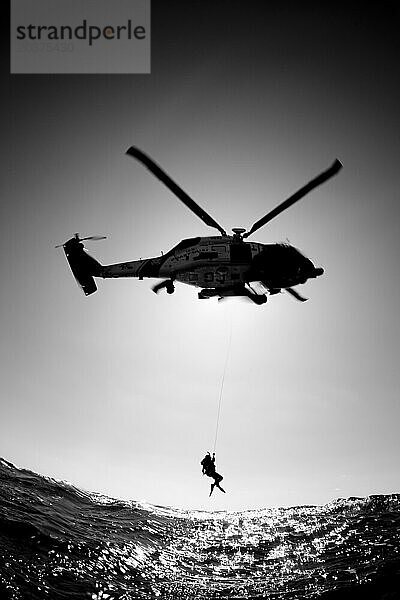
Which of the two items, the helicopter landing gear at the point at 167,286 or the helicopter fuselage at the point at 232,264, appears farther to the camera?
the helicopter landing gear at the point at 167,286

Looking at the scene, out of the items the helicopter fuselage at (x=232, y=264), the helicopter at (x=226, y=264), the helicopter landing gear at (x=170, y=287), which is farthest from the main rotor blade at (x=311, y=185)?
the helicopter landing gear at (x=170, y=287)

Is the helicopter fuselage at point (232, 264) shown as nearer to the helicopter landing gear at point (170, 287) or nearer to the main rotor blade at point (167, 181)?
the helicopter landing gear at point (170, 287)

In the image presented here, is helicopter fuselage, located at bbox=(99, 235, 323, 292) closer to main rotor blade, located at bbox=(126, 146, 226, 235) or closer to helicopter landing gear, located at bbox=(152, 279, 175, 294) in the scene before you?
helicopter landing gear, located at bbox=(152, 279, 175, 294)

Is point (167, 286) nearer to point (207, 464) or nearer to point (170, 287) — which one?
point (170, 287)

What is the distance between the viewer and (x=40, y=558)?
19766 mm

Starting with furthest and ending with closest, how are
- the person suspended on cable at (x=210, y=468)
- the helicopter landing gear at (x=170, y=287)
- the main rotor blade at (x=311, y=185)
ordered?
1. the person suspended on cable at (x=210, y=468)
2. the helicopter landing gear at (x=170, y=287)
3. the main rotor blade at (x=311, y=185)

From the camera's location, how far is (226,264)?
17.8 meters

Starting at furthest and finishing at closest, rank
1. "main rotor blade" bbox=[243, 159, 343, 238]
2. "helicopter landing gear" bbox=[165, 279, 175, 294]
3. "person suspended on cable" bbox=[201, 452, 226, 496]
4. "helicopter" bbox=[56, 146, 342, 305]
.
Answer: "person suspended on cable" bbox=[201, 452, 226, 496]
"helicopter landing gear" bbox=[165, 279, 175, 294]
"helicopter" bbox=[56, 146, 342, 305]
"main rotor blade" bbox=[243, 159, 343, 238]

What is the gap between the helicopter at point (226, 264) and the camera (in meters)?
17.0

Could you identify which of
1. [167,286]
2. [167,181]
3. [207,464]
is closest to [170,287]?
[167,286]

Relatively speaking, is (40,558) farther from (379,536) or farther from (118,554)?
(379,536)

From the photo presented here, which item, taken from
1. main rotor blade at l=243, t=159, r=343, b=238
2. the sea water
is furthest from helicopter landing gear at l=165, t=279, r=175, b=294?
the sea water

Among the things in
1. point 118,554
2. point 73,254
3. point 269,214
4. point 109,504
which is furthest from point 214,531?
point 269,214

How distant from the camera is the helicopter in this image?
17.0 meters
